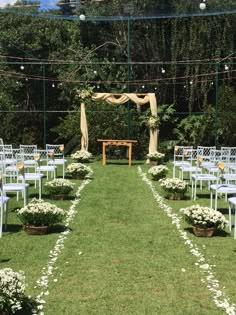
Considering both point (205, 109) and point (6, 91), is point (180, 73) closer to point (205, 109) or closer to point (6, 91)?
point (205, 109)

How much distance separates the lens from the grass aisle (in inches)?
169

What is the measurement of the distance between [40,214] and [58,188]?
114 inches

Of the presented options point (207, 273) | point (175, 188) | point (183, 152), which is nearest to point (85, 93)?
point (183, 152)

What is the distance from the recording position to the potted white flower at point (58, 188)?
31.1 feet

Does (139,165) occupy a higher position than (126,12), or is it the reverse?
(126,12)

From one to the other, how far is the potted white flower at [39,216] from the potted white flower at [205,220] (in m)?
1.74

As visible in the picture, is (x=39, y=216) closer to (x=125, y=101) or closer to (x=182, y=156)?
(x=182, y=156)

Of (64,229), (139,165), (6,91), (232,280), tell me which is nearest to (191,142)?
(139,165)

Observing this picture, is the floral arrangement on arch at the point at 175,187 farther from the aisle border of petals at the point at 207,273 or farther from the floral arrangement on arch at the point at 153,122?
the floral arrangement on arch at the point at 153,122

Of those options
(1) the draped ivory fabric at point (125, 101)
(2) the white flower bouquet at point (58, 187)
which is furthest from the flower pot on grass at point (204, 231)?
(1) the draped ivory fabric at point (125, 101)

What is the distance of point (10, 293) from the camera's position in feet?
12.8

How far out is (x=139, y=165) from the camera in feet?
54.5

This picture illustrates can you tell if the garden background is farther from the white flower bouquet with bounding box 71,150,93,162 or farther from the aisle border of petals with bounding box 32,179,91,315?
the aisle border of petals with bounding box 32,179,91,315

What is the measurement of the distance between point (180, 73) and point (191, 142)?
3.50 meters
